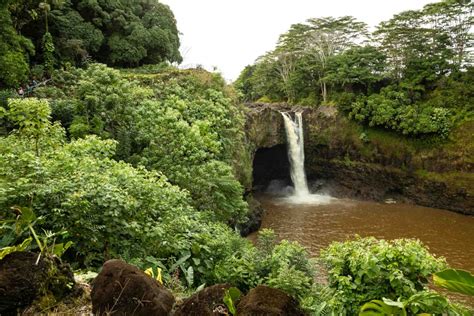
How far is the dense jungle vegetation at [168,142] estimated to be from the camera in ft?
12.5

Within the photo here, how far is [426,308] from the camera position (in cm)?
258

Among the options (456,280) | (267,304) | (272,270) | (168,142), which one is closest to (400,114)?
(168,142)

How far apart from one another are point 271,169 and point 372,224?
28.5ft

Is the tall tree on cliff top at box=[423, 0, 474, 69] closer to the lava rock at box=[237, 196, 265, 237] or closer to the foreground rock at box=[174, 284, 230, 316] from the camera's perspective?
the lava rock at box=[237, 196, 265, 237]

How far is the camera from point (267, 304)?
7.77 feet

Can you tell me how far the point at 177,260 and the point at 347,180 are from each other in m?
16.7

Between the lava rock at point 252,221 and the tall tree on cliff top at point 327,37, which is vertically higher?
the tall tree on cliff top at point 327,37

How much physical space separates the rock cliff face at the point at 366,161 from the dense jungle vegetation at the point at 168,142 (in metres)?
1.27

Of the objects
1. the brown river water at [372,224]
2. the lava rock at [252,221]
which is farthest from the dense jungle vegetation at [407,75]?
the lava rock at [252,221]

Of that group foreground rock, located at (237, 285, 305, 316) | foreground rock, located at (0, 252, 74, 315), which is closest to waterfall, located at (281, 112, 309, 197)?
foreground rock, located at (0, 252, 74, 315)

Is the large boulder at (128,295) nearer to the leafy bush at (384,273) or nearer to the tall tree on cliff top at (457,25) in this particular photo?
the leafy bush at (384,273)

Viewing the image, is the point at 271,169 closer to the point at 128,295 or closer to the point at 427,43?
the point at 427,43

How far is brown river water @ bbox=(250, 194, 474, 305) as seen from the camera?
12336 millimetres

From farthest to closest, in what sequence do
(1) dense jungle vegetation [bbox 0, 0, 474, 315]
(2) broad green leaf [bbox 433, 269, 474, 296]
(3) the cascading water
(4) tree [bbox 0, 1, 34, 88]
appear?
(3) the cascading water < (4) tree [bbox 0, 1, 34, 88] < (1) dense jungle vegetation [bbox 0, 0, 474, 315] < (2) broad green leaf [bbox 433, 269, 474, 296]
